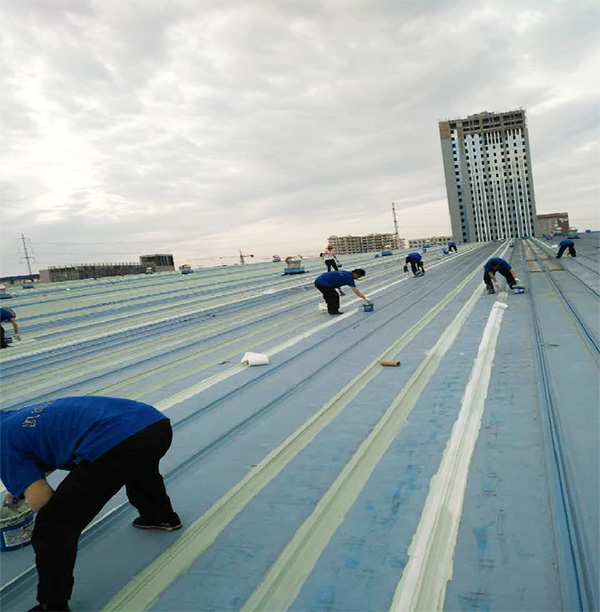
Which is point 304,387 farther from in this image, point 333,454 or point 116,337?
point 116,337

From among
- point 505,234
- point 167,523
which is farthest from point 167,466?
point 505,234

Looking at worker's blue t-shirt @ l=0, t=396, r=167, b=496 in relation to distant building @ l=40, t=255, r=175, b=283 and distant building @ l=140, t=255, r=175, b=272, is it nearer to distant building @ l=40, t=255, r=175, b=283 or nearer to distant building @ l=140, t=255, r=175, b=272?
→ distant building @ l=40, t=255, r=175, b=283

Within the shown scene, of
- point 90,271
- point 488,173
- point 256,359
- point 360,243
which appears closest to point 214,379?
point 256,359

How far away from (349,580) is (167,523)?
1.04 meters

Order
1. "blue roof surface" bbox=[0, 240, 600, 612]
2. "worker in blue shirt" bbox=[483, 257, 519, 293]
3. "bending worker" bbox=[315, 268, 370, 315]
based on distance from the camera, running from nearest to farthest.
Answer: "blue roof surface" bbox=[0, 240, 600, 612] → "bending worker" bbox=[315, 268, 370, 315] → "worker in blue shirt" bbox=[483, 257, 519, 293]

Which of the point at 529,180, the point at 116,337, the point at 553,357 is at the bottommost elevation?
the point at 553,357

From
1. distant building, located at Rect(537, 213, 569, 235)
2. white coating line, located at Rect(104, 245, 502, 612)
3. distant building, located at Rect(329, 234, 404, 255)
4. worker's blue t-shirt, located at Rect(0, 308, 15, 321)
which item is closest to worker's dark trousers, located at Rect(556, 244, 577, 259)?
white coating line, located at Rect(104, 245, 502, 612)

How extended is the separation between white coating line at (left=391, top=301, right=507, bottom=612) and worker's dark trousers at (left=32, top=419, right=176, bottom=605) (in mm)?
1246

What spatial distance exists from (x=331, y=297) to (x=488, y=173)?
4746 inches

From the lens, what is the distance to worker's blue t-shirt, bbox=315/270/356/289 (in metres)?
8.42

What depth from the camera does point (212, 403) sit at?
443 centimetres

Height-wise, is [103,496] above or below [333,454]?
above

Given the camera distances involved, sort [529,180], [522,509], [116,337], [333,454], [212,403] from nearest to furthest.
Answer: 1. [522,509]
2. [333,454]
3. [212,403]
4. [116,337]
5. [529,180]

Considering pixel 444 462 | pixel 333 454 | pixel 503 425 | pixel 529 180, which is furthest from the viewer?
pixel 529 180
